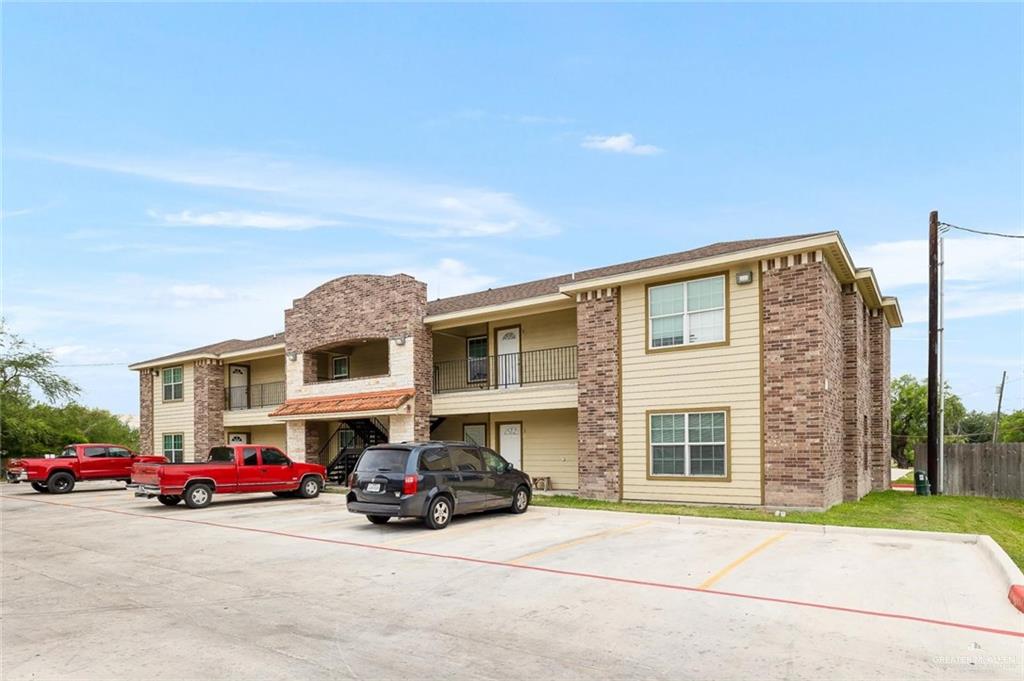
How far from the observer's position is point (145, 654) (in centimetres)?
602

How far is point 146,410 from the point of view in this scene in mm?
35250

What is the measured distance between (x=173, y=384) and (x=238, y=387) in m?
3.75

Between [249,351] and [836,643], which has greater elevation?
[249,351]

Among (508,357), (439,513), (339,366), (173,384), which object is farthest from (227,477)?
(173,384)

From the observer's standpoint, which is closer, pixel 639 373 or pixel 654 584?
pixel 654 584

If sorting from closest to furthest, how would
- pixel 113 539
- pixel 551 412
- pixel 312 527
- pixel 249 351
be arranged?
1. pixel 113 539
2. pixel 312 527
3. pixel 551 412
4. pixel 249 351

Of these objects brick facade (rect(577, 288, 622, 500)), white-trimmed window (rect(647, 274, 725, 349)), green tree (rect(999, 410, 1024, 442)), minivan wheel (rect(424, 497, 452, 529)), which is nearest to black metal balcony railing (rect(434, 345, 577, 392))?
brick facade (rect(577, 288, 622, 500))

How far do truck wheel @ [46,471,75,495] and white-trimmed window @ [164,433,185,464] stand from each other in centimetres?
700

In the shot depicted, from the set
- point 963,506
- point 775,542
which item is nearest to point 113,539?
point 775,542

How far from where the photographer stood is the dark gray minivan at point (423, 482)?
13.1 metres

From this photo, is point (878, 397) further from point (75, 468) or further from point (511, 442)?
point (75, 468)

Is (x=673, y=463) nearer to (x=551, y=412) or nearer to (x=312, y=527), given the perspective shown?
(x=551, y=412)

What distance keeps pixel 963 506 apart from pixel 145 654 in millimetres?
19163

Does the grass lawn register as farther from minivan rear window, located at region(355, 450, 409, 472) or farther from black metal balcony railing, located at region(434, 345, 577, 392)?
minivan rear window, located at region(355, 450, 409, 472)
